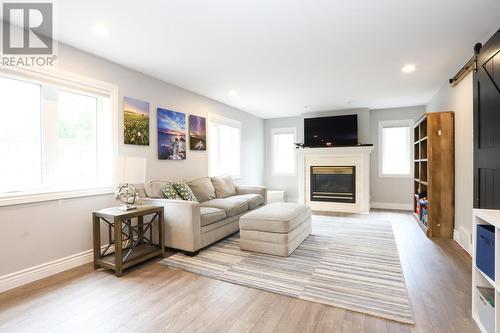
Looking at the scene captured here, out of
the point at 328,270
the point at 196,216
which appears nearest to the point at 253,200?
the point at 196,216

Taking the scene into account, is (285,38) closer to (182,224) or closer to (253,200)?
(182,224)

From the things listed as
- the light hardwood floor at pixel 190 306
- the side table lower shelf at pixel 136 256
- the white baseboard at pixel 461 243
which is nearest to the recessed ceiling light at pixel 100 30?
the side table lower shelf at pixel 136 256

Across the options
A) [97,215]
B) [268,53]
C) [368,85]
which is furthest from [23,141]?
[368,85]

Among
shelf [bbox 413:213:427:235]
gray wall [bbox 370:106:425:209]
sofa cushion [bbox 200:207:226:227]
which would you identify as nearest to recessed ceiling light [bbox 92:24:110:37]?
sofa cushion [bbox 200:207:226:227]

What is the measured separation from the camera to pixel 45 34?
2.56 m

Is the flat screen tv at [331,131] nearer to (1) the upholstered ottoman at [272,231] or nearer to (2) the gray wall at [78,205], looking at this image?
(2) the gray wall at [78,205]

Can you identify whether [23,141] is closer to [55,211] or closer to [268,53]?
[55,211]

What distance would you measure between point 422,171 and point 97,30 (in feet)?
17.1

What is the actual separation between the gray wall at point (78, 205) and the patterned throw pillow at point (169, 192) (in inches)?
14.6

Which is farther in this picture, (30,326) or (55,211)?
(55,211)

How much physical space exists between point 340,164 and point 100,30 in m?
5.16

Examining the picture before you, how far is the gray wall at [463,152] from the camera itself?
Result: 10.4ft

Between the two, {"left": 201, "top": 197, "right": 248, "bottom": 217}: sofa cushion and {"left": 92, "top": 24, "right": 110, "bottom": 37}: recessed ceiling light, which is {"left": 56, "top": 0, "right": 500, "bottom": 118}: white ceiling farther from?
{"left": 201, "top": 197, "right": 248, "bottom": 217}: sofa cushion

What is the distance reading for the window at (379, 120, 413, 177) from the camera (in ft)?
19.5
